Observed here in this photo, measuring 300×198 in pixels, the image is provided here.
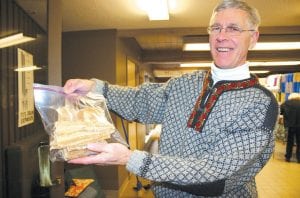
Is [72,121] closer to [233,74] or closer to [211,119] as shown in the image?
[211,119]

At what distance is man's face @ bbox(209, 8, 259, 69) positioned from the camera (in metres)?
1.06

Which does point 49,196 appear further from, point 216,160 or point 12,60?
point 216,160

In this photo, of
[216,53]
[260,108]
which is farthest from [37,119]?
[260,108]

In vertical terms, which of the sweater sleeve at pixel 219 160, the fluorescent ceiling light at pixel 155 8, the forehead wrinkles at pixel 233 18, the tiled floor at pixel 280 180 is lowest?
the tiled floor at pixel 280 180

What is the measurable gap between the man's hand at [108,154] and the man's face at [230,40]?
0.51 meters

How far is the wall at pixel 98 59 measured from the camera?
159 inches

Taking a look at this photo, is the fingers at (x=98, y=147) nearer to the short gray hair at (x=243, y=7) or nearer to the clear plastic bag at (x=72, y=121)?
the clear plastic bag at (x=72, y=121)

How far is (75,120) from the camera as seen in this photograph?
3.09 feet

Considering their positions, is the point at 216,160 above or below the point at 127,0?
below

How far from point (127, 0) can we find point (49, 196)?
6.06 ft

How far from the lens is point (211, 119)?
1.04 m

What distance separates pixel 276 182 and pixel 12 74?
4.33 metres

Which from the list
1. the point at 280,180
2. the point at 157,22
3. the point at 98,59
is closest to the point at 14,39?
the point at 157,22

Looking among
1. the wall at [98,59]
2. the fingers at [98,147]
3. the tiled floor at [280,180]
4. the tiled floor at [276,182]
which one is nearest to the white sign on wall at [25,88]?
the fingers at [98,147]
